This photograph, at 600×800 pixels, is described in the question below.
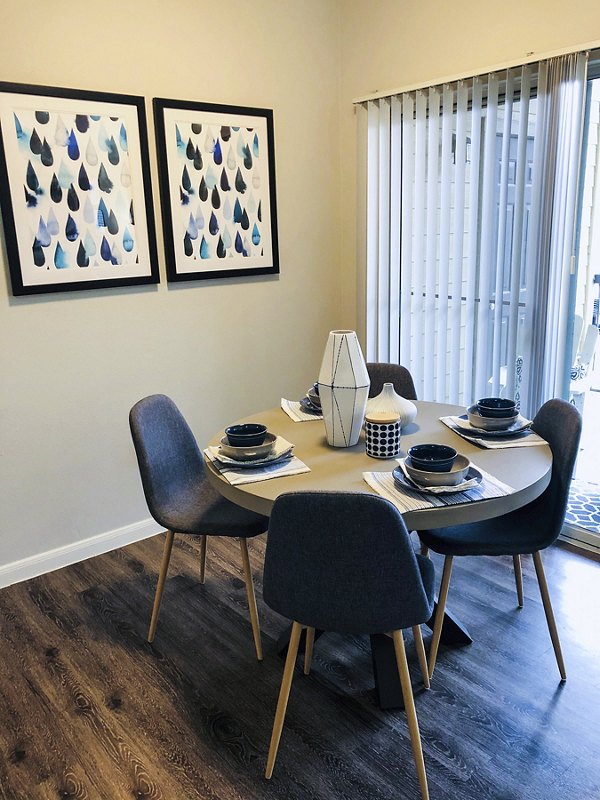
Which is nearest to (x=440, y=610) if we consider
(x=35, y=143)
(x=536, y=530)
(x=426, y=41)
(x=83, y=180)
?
(x=536, y=530)

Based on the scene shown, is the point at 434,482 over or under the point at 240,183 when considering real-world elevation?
under

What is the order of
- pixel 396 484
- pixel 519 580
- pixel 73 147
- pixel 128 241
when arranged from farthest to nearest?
1. pixel 128 241
2. pixel 73 147
3. pixel 519 580
4. pixel 396 484

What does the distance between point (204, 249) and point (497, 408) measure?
172cm

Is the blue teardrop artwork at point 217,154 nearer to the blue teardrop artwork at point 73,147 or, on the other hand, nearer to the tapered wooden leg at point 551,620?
the blue teardrop artwork at point 73,147

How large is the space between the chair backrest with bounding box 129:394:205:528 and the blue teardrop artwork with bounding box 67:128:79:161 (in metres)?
1.13

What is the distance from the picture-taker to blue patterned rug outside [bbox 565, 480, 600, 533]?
3131 mm

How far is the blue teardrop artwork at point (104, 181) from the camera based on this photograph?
9.40 feet

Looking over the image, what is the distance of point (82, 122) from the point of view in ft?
9.11

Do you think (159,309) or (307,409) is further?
(159,309)

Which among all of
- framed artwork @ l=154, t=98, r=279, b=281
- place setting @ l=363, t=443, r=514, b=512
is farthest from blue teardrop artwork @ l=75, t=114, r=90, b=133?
place setting @ l=363, t=443, r=514, b=512

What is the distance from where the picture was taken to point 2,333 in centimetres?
273

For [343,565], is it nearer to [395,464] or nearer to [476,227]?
[395,464]

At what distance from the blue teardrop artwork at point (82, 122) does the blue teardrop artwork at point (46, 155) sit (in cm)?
16

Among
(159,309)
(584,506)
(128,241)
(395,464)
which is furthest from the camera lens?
(584,506)
